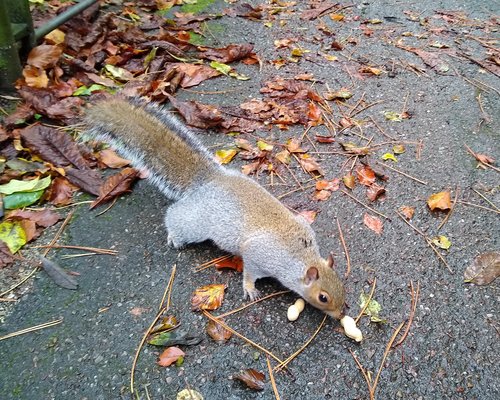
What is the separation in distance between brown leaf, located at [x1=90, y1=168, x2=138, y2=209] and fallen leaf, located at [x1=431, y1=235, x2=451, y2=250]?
5.56 ft

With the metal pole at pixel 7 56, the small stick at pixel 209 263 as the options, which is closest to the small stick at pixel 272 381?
the small stick at pixel 209 263

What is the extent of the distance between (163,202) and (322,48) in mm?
2542

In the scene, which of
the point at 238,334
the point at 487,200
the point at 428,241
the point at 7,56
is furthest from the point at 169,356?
the point at 7,56

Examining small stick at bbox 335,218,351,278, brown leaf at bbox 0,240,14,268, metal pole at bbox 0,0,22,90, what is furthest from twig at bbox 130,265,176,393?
metal pole at bbox 0,0,22,90

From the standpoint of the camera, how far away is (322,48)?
4.07 meters

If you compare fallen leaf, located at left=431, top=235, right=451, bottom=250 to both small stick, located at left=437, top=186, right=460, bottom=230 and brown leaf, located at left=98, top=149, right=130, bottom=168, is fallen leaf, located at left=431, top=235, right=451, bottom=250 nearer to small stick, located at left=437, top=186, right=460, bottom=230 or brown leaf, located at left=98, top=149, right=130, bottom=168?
small stick, located at left=437, top=186, right=460, bottom=230

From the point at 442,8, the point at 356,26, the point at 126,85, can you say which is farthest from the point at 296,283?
the point at 442,8

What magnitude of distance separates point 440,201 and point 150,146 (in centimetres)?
164

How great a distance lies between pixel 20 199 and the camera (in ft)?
7.20

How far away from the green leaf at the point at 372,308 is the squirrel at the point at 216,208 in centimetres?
16

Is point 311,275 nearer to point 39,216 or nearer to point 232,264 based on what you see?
point 232,264

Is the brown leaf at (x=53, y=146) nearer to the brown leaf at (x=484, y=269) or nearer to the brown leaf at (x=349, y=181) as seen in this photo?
the brown leaf at (x=349, y=181)

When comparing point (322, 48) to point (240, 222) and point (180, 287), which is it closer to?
point (240, 222)

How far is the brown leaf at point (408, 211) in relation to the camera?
93.2 inches
